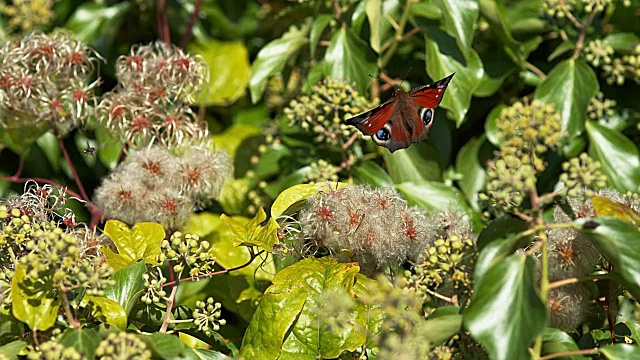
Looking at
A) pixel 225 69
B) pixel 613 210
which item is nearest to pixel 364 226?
pixel 613 210

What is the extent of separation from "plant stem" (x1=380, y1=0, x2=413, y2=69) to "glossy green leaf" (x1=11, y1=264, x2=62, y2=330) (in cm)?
117

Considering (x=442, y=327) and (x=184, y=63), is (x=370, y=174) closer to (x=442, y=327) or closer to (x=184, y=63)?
(x=184, y=63)

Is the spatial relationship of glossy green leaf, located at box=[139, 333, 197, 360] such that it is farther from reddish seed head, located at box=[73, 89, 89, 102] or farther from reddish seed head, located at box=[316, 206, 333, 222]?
reddish seed head, located at box=[73, 89, 89, 102]

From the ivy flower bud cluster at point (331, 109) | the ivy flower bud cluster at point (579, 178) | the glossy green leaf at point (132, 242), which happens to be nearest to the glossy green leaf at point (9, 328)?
the glossy green leaf at point (132, 242)

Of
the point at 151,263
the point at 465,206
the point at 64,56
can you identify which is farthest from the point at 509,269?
the point at 64,56

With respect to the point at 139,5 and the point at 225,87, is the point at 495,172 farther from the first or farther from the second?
the point at 139,5

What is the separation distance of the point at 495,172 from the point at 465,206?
0.76 metres

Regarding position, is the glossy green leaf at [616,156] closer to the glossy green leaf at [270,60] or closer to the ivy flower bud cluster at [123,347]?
the glossy green leaf at [270,60]

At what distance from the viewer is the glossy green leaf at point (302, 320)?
135cm

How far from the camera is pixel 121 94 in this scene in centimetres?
174

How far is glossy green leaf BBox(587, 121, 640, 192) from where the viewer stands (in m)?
1.99

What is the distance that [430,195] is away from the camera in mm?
1864

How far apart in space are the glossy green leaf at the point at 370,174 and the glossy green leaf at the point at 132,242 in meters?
0.58

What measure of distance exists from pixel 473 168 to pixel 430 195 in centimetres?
31
